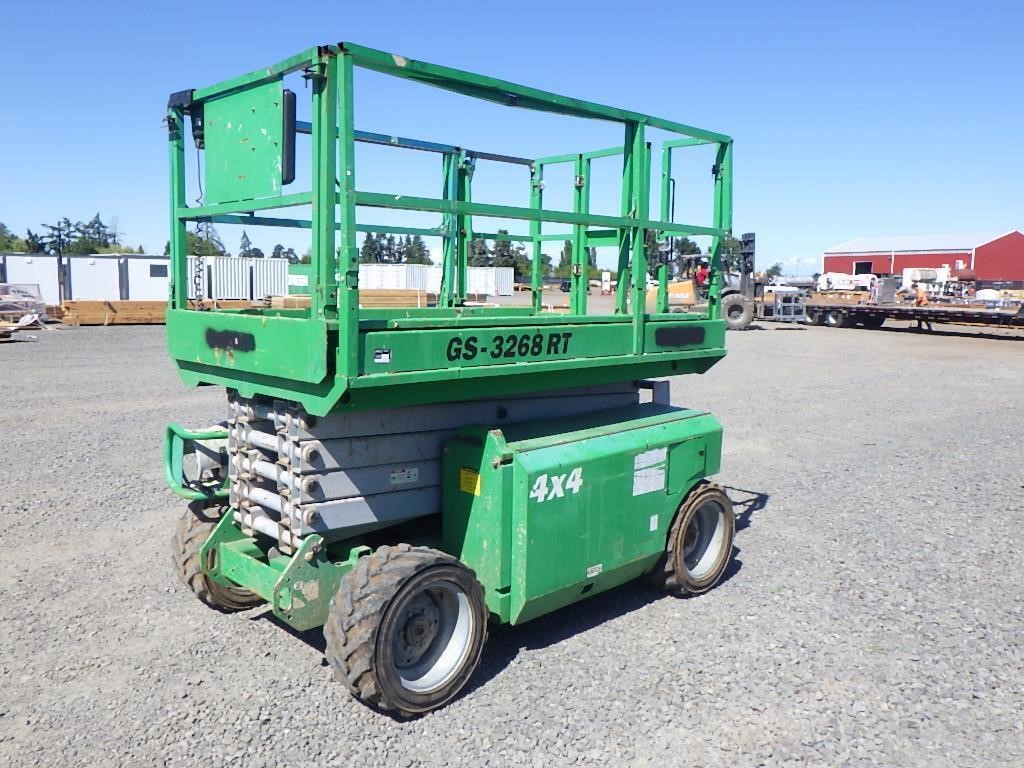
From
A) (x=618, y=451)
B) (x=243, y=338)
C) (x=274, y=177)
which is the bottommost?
(x=618, y=451)

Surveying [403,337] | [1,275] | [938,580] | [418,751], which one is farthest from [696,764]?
[1,275]

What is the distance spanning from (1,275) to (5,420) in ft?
104

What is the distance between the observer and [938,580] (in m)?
5.66

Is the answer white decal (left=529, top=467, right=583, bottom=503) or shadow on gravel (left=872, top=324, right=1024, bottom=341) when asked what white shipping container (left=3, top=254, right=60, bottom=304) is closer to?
shadow on gravel (left=872, top=324, right=1024, bottom=341)

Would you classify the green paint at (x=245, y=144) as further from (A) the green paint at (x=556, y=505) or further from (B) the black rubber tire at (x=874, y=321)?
(B) the black rubber tire at (x=874, y=321)

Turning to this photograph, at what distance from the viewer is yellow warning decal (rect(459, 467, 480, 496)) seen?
4141 mm

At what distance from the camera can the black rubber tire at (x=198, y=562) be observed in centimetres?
456

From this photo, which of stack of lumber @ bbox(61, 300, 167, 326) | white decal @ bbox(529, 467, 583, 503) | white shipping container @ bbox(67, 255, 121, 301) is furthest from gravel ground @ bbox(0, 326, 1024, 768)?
white shipping container @ bbox(67, 255, 121, 301)

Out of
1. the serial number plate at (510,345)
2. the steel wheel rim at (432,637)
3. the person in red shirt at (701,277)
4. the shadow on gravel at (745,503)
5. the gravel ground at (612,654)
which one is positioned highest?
the person in red shirt at (701,277)

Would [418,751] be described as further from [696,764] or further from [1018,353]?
[1018,353]

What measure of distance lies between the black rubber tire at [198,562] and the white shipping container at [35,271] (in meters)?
36.6

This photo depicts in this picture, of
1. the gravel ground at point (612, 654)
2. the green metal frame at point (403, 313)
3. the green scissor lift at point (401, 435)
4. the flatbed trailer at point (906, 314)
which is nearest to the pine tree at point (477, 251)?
the green metal frame at point (403, 313)

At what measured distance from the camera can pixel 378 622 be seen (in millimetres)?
3602

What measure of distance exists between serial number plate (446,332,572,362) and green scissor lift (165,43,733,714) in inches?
0.5
